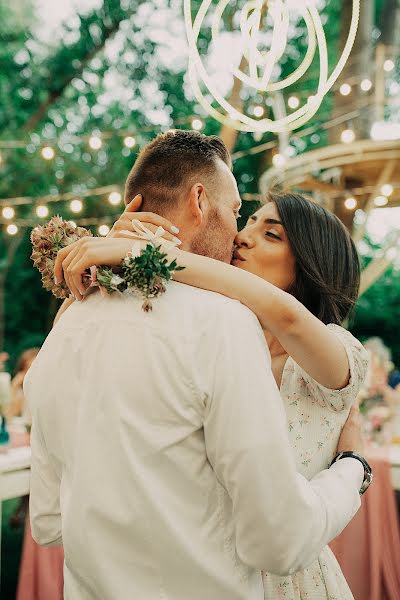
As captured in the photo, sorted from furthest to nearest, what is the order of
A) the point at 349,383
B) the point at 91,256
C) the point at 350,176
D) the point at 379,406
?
the point at 350,176 < the point at 379,406 < the point at 349,383 < the point at 91,256

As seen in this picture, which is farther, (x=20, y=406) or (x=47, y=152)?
(x=20, y=406)

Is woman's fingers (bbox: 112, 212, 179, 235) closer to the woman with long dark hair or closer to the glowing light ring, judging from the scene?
the woman with long dark hair

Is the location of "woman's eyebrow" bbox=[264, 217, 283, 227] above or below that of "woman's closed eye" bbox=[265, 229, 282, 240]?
above

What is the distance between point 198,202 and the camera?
5.08ft

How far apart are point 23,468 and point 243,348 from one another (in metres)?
2.97

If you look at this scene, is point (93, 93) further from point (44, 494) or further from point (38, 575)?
point (44, 494)

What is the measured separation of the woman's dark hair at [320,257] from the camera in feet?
6.48

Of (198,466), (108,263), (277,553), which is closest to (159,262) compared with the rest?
(108,263)

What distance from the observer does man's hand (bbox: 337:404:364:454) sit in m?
1.77

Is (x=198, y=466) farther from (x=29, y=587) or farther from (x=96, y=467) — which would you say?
(x=29, y=587)

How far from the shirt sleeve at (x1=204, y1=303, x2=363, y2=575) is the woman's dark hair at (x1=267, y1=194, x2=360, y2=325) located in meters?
0.72

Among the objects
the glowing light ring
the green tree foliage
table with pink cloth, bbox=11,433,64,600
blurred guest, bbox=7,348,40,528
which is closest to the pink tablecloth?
table with pink cloth, bbox=11,433,64,600

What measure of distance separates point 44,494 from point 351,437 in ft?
2.56

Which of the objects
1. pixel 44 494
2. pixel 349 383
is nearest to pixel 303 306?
pixel 349 383
